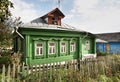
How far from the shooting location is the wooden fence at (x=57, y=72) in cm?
589

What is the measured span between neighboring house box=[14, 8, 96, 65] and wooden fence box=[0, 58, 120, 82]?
7.53 meters

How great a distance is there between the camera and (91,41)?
23.2 metres

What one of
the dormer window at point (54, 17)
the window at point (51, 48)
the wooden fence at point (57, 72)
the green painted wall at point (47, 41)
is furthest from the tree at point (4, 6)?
the dormer window at point (54, 17)

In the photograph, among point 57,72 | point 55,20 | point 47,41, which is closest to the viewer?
point 57,72

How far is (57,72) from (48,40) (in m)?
9.69

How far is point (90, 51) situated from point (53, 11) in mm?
8866

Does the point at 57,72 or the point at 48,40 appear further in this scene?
the point at 48,40

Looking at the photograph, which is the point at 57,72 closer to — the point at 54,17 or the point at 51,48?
the point at 51,48

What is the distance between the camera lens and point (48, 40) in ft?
53.1

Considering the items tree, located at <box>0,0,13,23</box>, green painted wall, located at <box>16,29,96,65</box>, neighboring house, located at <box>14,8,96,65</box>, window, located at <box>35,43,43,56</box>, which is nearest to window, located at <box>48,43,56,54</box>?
neighboring house, located at <box>14,8,96,65</box>

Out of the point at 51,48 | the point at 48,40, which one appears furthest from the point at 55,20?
the point at 51,48

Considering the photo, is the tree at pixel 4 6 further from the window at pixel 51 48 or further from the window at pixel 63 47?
the window at pixel 63 47

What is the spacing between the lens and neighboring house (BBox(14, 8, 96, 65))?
47.8 ft

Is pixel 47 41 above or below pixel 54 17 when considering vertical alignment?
below
